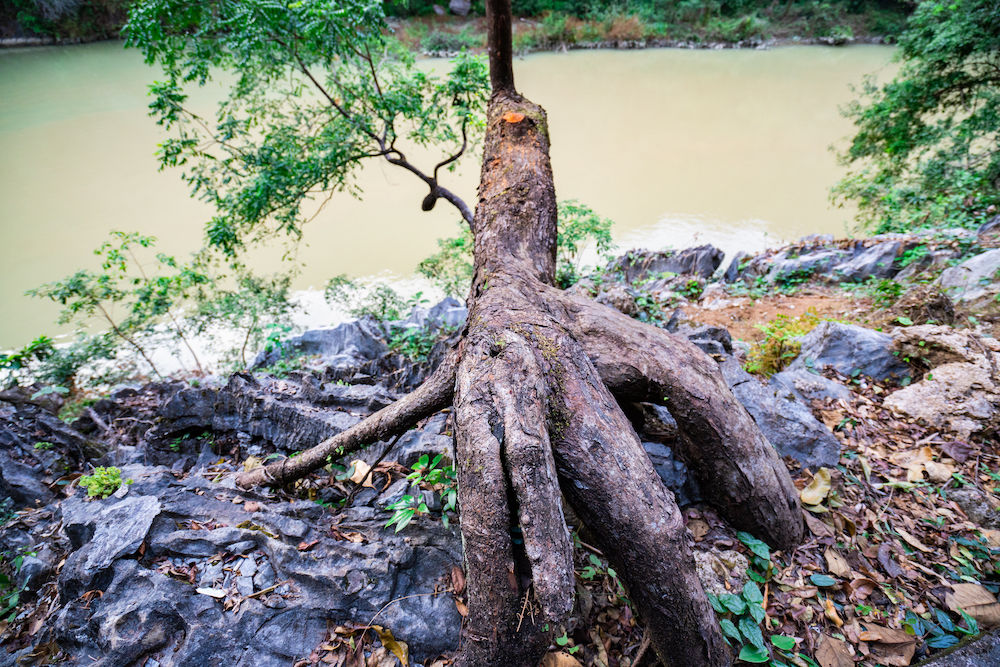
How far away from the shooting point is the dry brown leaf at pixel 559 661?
4.39ft

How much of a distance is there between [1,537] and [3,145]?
13.5m

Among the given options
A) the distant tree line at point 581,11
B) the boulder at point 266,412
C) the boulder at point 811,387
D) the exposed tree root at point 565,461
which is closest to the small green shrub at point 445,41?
the distant tree line at point 581,11

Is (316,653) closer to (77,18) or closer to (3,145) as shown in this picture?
(3,145)

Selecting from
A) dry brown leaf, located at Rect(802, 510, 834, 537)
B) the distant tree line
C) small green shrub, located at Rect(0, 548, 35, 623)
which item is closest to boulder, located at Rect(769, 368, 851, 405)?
dry brown leaf, located at Rect(802, 510, 834, 537)

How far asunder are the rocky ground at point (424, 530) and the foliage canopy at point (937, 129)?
3.47m

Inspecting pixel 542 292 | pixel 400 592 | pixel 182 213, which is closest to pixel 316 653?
pixel 400 592

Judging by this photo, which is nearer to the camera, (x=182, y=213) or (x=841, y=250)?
(x=841, y=250)

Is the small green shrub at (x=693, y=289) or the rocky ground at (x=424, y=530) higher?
the rocky ground at (x=424, y=530)

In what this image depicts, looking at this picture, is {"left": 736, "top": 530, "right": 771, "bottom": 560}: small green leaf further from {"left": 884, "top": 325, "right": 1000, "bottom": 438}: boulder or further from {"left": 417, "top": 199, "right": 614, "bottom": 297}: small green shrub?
{"left": 417, "top": 199, "right": 614, "bottom": 297}: small green shrub

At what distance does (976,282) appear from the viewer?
2.97 metres

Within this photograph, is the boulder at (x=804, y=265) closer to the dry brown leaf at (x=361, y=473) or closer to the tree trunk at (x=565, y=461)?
the tree trunk at (x=565, y=461)

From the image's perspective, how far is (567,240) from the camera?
5027mm

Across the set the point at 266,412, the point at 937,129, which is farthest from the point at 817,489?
the point at 937,129

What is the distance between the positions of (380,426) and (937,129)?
7.76m
